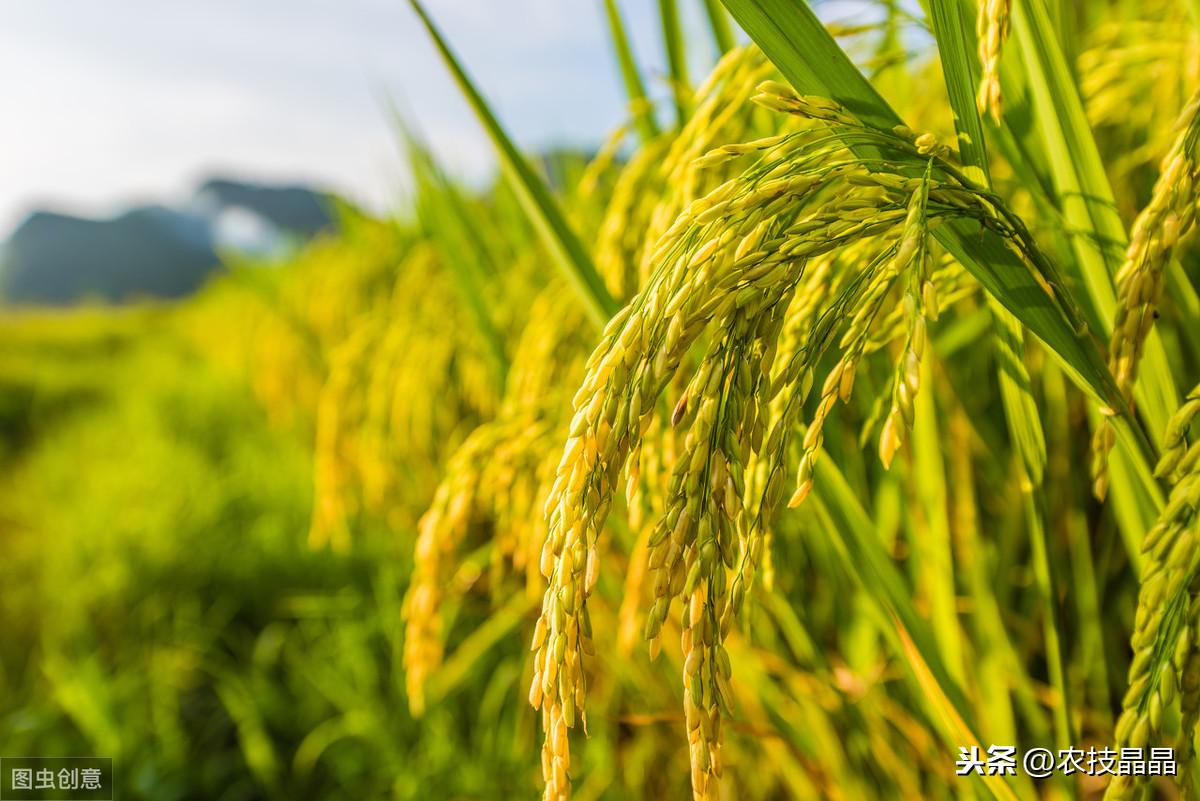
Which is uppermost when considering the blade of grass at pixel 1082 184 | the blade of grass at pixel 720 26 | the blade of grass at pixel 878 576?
the blade of grass at pixel 720 26

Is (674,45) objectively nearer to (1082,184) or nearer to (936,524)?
(1082,184)

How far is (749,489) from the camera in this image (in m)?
0.71

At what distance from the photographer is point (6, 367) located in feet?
27.4

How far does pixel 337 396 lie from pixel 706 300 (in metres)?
1.71

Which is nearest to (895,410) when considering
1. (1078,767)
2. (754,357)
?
(754,357)

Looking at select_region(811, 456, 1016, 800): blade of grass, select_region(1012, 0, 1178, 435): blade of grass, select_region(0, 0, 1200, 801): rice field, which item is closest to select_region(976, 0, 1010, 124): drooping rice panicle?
select_region(0, 0, 1200, 801): rice field

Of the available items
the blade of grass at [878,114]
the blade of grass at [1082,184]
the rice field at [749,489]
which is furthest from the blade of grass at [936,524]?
the blade of grass at [878,114]

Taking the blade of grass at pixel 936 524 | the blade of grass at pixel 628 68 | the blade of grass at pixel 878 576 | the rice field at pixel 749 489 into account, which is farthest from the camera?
the blade of grass at pixel 628 68

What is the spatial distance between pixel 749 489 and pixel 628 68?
919 millimetres

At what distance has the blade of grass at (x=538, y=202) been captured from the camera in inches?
36.3

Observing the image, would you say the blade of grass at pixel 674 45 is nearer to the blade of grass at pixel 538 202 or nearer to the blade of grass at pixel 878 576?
the blade of grass at pixel 538 202

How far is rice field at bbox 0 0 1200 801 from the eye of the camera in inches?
20.5

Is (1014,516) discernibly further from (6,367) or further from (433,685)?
(6,367)

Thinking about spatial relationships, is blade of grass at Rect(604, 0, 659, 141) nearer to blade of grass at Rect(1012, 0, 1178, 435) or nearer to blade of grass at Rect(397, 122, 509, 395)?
blade of grass at Rect(397, 122, 509, 395)
